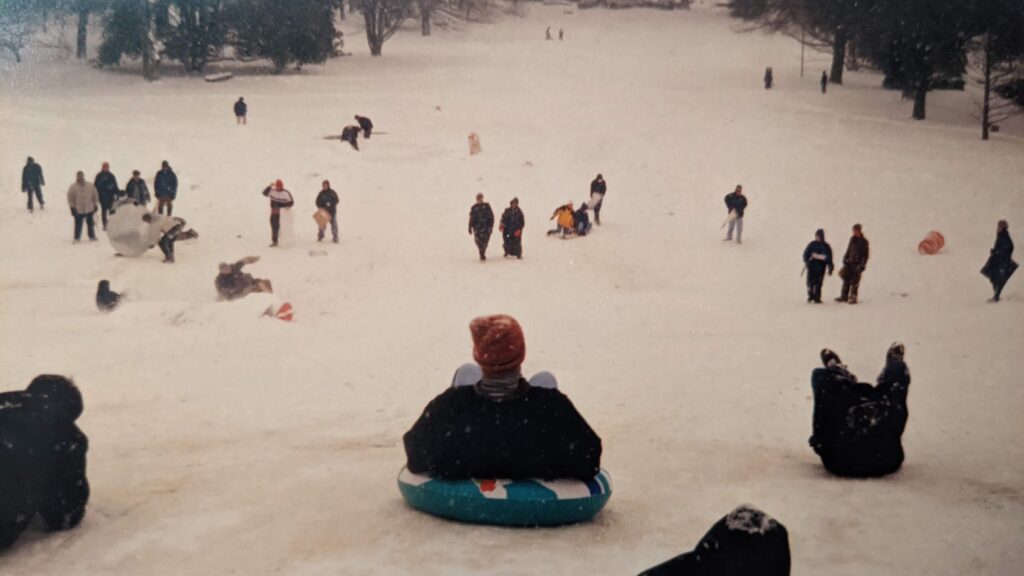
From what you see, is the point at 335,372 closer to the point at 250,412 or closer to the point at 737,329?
the point at 250,412

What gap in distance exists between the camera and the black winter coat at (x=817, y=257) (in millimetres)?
18109

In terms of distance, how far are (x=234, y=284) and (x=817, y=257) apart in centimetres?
887

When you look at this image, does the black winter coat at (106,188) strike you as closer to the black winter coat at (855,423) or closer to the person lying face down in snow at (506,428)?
the black winter coat at (855,423)

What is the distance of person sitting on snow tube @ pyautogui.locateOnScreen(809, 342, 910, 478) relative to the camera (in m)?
7.54

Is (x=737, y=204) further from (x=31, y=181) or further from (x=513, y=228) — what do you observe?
(x=31, y=181)

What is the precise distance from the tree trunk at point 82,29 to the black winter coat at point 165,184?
23.9ft

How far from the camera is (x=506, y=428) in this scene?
579cm

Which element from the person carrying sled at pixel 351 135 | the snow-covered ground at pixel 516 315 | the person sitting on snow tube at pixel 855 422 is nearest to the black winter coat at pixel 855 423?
the person sitting on snow tube at pixel 855 422

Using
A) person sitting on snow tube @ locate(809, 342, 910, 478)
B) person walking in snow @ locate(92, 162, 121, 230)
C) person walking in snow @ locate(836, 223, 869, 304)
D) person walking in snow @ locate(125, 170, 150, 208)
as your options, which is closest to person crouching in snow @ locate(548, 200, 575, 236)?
person walking in snow @ locate(836, 223, 869, 304)

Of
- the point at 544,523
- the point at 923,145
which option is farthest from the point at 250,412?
the point at 923,145

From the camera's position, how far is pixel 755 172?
30.5 meters

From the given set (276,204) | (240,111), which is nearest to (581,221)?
(276,204)

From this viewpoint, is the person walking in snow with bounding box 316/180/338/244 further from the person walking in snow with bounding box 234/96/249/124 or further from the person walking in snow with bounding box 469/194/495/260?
the person walking in snow with bounding box 234/96/249/124

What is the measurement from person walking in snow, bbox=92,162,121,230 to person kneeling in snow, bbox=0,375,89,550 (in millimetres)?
16510
